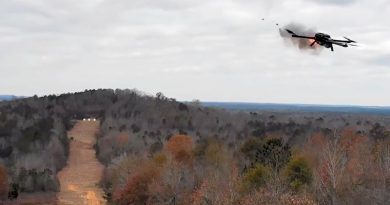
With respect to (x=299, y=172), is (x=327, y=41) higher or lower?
higher

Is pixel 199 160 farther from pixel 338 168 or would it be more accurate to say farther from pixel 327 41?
pixel 327 41

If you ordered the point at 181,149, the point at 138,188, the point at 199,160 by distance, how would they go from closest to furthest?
1. the point at 138,188
2. the point at 199,160
3. the point at 181,149

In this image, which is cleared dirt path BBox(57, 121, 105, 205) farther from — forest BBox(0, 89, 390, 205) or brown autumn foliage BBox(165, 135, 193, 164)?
brown autumn foliage BBox(165, 135, 193, 164)

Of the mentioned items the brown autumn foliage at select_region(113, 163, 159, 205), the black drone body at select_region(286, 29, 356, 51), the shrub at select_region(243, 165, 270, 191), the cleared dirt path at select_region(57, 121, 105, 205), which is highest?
the black drone body at select_region(286, 29, 356, 51)

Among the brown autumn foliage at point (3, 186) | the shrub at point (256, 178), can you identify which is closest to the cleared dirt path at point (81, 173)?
the brown autumn foliage at point (3, 186)

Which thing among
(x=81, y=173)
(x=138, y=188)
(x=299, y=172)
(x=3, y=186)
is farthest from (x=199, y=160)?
(x=81, y=173)

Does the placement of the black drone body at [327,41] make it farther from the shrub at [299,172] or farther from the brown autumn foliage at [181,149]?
the brown autumn foliage at [181,149]

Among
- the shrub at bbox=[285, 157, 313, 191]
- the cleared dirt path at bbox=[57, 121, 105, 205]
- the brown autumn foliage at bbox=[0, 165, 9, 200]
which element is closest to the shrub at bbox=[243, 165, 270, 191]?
the shrub at bbox=[285, 157, 313, 191]
